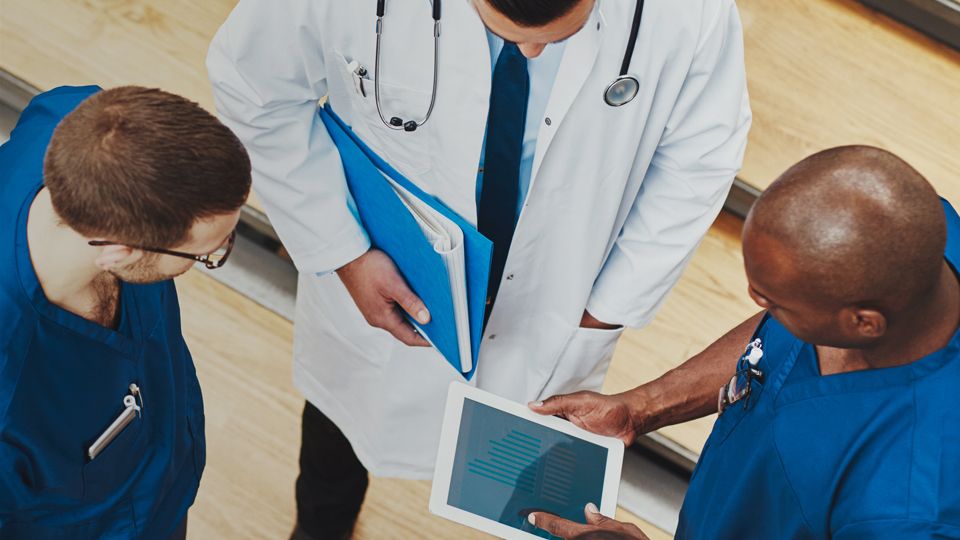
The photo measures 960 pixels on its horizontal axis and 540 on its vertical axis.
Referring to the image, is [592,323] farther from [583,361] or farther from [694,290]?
[694,290]

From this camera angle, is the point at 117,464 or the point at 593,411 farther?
the point at 593,411

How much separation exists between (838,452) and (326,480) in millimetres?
1118

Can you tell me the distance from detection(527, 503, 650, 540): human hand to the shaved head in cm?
48

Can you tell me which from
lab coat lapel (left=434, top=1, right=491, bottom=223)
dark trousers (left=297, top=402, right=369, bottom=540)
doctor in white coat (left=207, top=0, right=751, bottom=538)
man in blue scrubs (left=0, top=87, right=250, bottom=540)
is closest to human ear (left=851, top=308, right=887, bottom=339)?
doctor in white coat (left=207, top=0, right=751, bottom=538)

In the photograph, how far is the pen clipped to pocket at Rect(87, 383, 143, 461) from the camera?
125 centimetres

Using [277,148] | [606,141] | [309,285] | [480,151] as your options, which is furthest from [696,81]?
[309,285]

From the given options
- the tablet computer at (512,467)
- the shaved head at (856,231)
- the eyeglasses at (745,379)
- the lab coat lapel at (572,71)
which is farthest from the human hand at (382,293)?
the shaved head at (856,231)

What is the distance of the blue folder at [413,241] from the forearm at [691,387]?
0.28m

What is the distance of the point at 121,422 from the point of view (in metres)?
1.27

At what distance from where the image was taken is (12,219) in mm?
1090

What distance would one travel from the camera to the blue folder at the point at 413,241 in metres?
1.33

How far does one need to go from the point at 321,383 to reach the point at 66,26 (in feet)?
4.03

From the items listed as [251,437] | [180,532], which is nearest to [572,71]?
[180,532]

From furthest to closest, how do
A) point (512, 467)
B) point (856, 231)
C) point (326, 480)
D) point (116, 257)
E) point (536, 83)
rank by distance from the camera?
point (326, 480) → point (512, 467) → point (536, 83) → point (116, 257) → point (856, 231)
